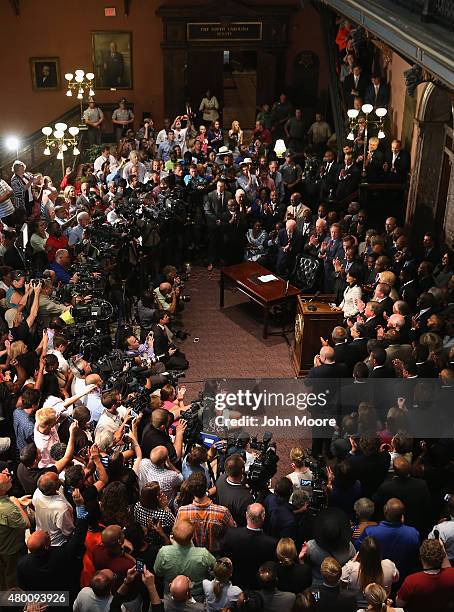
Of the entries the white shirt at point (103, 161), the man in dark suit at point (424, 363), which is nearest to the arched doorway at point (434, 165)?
the man in dark suit at point (424, 363)

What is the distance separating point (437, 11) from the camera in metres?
8.28

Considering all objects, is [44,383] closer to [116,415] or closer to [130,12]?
[116,415]

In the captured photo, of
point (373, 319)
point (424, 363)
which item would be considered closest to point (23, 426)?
point (424, 363)

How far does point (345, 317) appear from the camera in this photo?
950cm

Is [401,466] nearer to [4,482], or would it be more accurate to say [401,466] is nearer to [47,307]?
[4,482]

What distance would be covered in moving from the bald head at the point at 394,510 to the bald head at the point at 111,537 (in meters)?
1.88

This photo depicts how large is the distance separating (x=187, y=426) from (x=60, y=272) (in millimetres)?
3309

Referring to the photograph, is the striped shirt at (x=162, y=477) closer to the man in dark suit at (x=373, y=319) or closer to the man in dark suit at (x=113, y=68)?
the man in dark suit at (x=373, y=319)

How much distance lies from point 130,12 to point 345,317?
432 inches

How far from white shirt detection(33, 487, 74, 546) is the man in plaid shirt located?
2.66ft

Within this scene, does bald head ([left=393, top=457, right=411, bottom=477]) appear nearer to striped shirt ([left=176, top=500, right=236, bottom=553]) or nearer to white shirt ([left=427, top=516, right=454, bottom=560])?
white shirt ([left=427, top=516, right=454, bottom=560])

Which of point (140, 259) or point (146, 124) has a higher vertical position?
point (146, 124)

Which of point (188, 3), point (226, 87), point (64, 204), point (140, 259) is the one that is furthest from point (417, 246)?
point (226, 87)

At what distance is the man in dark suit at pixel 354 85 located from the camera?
1419cm
